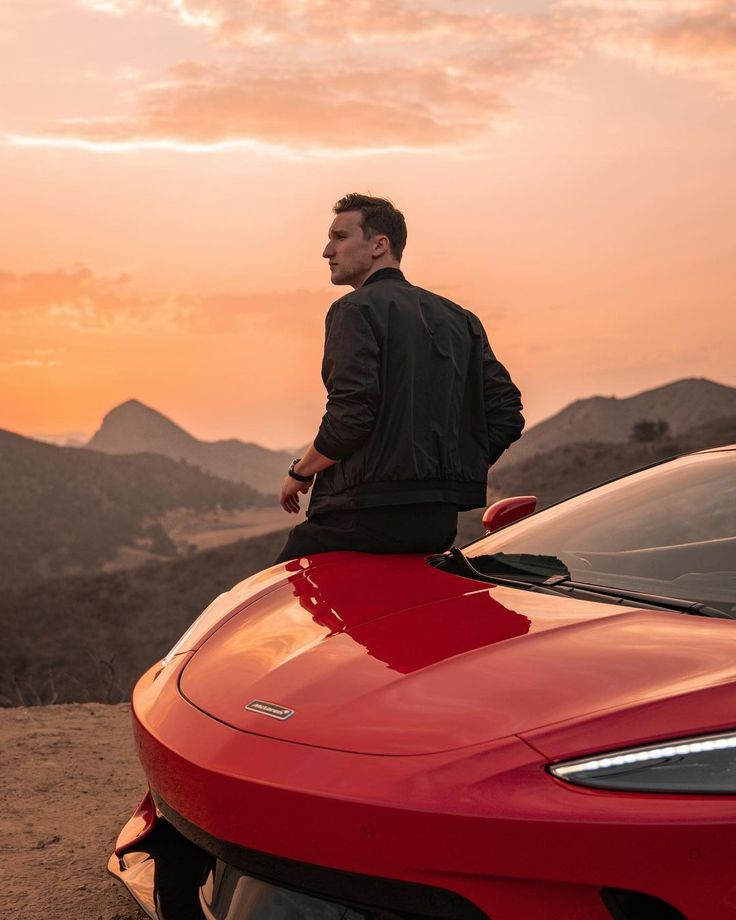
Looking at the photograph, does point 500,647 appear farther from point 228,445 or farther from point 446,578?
point 228,445

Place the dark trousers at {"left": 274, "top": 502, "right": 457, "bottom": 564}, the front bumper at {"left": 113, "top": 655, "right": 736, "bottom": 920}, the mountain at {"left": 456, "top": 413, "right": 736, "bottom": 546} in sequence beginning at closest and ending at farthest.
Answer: the front bumper at {"left": 113, "top": 655, "right": 736, "bottom": 920} → the dark trousers at {"left": 274, "top": 502, "right": 457, "bottom": 564} → the mountain at {"left": 456, "top": 413, "right": 736, "bottom": 546}

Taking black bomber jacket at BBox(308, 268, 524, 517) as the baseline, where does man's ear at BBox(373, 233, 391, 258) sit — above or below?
above

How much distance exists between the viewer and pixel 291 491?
384cm

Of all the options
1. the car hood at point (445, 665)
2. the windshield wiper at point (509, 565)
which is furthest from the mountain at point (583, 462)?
the car hood at point (445, 665)

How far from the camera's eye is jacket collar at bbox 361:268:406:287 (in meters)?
3.85

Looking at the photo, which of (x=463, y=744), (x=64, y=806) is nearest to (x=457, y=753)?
(x=463, y=744)

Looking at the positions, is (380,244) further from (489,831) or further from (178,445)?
(178,445)

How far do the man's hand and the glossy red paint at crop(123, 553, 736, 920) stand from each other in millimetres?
1248

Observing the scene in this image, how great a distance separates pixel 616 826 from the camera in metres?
1.66

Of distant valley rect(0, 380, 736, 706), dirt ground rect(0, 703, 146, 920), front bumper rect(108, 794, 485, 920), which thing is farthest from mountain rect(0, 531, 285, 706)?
front bumper rect(108, 794, 485, 920)

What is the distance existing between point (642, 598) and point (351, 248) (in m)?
1.98

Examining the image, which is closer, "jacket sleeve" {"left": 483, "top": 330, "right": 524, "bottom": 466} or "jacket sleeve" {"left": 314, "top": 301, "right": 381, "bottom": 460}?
"jacket sleeve" {"left": 314, "top": 301, "right": 381, "bottom": 460}

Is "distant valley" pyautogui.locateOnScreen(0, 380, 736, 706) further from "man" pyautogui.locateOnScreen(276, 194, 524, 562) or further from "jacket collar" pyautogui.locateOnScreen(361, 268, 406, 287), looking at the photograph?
"jacket collar" pyautogui.locateOnScreen(361, 268, 406, 287)

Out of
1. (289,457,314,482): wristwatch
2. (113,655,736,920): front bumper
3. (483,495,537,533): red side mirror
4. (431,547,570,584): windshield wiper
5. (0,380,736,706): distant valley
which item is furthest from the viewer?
(0,380,736,706): distant valley
